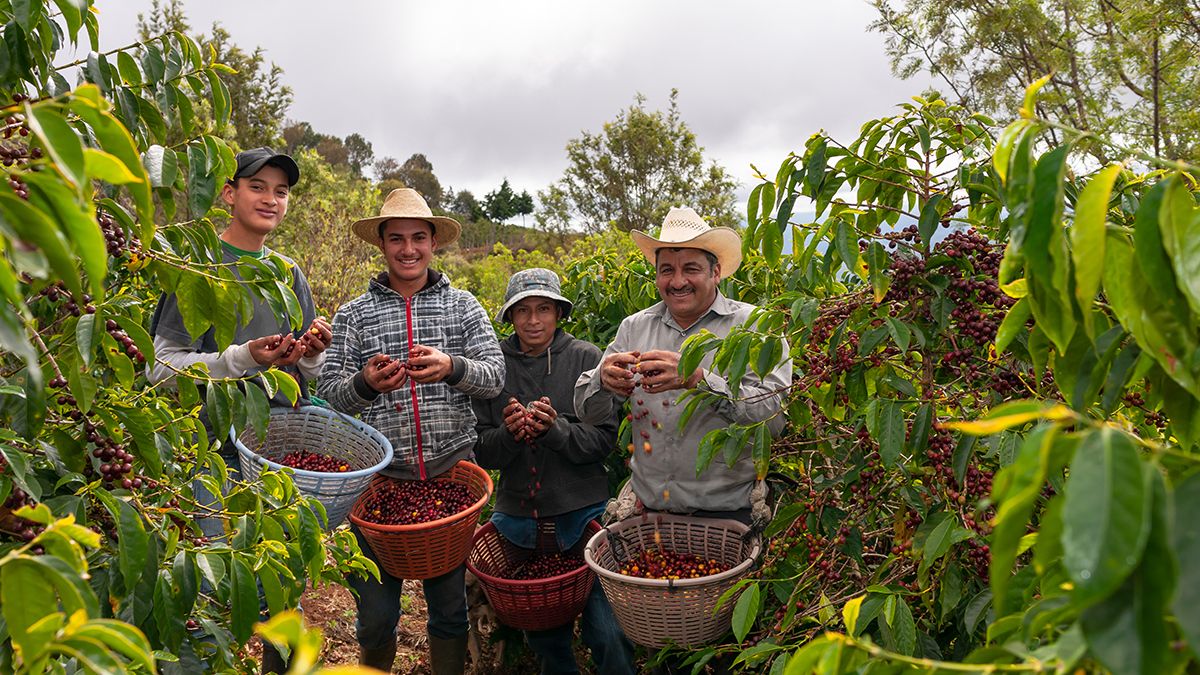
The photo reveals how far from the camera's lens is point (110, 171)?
0.57 metres

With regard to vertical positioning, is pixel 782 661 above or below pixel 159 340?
below

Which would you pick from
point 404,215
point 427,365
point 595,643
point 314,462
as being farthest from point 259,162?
point 595,643

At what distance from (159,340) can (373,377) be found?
2.01 feet

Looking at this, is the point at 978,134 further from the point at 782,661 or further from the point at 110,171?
the point at 110,171

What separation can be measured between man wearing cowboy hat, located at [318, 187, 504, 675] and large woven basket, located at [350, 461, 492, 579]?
0.11m

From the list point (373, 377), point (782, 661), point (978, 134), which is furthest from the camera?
point (373, 377)

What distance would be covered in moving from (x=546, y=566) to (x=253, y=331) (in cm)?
128

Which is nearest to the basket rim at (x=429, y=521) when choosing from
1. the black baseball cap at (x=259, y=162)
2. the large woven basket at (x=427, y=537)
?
the large woven basket at (x=427, y=537)

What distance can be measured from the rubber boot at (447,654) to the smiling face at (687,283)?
1432 mm

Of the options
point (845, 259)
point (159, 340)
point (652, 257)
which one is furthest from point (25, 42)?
point (652, 257)

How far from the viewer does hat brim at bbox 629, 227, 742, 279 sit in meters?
2.54

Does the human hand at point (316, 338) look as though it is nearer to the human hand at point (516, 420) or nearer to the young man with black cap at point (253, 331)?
the young man with black cap at point (253, 331)

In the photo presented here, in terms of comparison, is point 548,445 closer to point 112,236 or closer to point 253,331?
point 253,331

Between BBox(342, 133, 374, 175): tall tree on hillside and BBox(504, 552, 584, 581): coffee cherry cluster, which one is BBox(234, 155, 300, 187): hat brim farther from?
BBox(342, 133, 374, 175): tall tree on hillside
